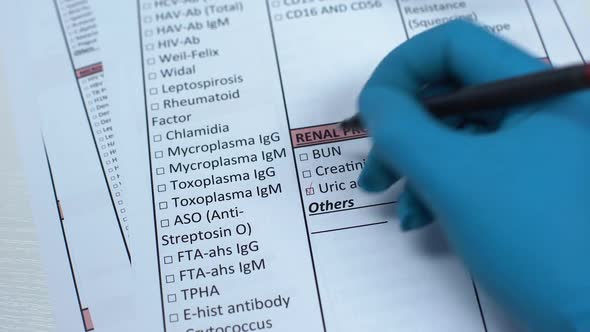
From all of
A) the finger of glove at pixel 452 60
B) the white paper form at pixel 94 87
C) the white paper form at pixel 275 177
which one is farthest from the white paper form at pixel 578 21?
the white paper form at pixel 94 87

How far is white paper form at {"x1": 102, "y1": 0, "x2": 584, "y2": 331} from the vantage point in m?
0.43

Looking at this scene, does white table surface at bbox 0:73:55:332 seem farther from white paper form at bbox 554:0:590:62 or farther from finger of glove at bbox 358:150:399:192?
white paper form at bbox 554:0:590:62

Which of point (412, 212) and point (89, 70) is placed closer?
point (412, 212)

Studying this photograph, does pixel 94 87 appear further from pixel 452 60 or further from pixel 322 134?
pixel 452 60

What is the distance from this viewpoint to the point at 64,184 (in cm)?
50

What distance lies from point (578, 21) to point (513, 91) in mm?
228

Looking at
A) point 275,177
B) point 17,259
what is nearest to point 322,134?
point 275,177

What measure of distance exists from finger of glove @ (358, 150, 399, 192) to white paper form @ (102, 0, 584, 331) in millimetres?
22

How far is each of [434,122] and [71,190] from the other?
1.04ft

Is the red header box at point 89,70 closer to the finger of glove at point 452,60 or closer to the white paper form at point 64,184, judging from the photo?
the white paper form at point 64,184

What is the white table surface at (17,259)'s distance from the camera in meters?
0.47

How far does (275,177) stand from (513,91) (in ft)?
0.65

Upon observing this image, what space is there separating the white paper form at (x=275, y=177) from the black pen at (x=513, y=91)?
0.35ft

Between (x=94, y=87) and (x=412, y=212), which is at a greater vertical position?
(x=94, y=87)
